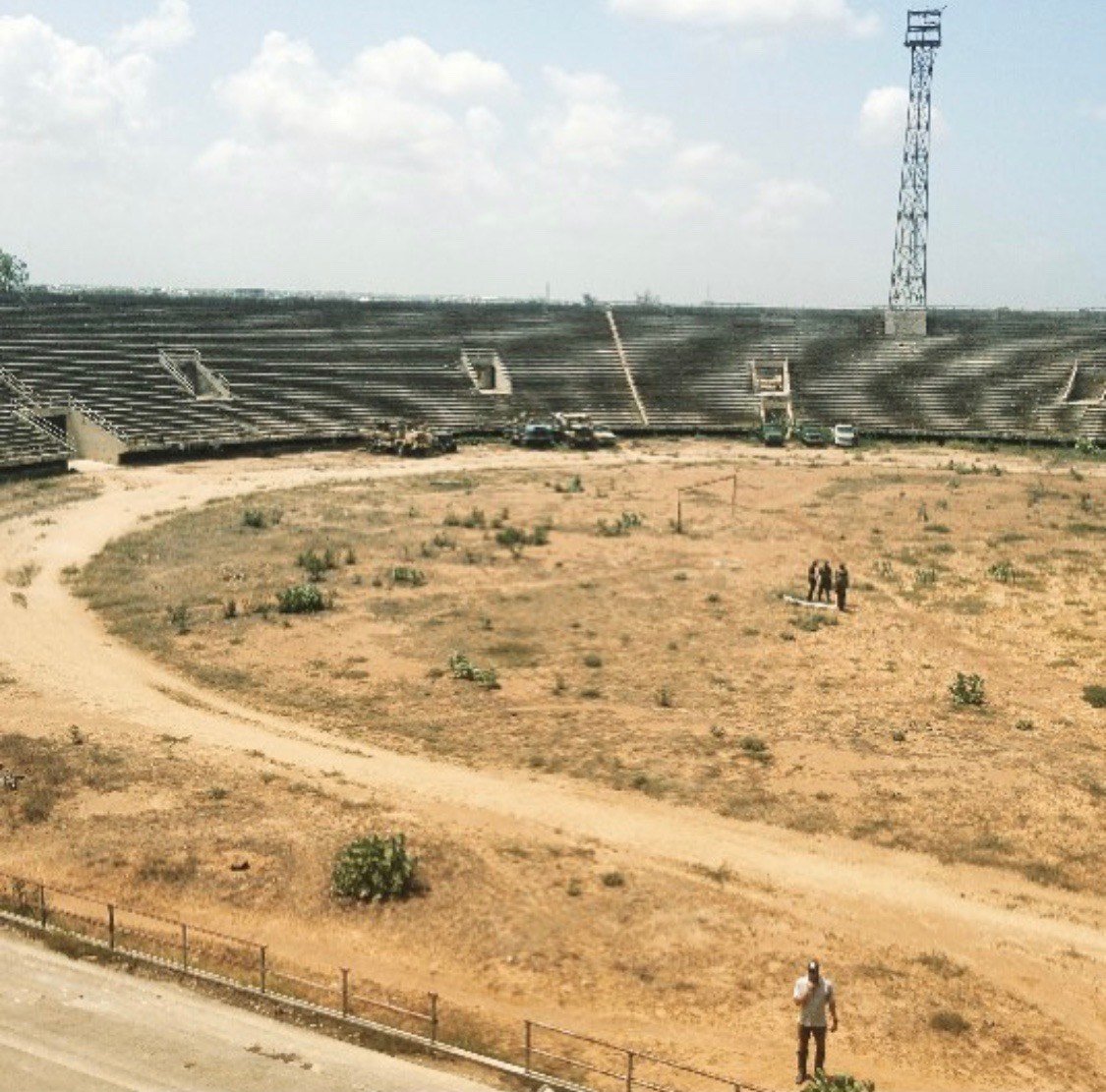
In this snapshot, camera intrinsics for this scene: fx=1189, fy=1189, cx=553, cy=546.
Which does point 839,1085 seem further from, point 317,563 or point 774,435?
point 774,435

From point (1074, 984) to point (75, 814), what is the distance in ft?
49.1

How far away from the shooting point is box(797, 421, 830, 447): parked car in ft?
229

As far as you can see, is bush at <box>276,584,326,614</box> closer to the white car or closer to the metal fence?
the metal fence

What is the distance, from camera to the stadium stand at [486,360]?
64375 millimetres

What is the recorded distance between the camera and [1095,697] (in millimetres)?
25734

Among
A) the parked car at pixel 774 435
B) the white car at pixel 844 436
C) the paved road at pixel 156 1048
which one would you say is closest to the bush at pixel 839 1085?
the paved road at pixel 156 1048

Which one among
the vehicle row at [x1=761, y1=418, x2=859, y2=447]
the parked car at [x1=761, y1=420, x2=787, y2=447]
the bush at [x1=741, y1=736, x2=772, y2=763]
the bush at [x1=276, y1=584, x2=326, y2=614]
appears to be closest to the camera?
the bush at [x1=741, y1=736, x2=772, y2=763]

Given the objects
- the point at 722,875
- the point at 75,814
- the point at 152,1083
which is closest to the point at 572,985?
the point at 722,875

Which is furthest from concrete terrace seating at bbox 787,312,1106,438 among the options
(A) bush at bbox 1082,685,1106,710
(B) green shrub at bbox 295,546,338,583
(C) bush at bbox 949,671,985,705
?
(C) bush at bbox 949,671,985,705

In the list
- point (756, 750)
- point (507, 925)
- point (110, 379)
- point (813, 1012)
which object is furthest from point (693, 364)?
point (813, 1012)

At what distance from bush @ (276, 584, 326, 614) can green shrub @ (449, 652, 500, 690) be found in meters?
6.14

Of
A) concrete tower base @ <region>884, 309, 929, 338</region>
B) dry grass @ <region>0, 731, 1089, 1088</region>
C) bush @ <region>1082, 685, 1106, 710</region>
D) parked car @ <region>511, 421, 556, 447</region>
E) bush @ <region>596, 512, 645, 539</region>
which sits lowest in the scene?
dry grass @ <region>0, 731, 1089, 1088</region>

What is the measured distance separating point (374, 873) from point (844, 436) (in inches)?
2257

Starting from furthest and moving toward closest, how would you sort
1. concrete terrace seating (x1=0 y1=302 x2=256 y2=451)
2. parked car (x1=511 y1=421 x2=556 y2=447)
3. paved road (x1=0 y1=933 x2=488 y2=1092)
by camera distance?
parked car (x1=511 y1=421 x2=556 y2=447), concrete terrace seating (x1=0 y1=302 x2=256 y2=451), paved road (x1=0 y1=933 x2=488 y2=1092)
